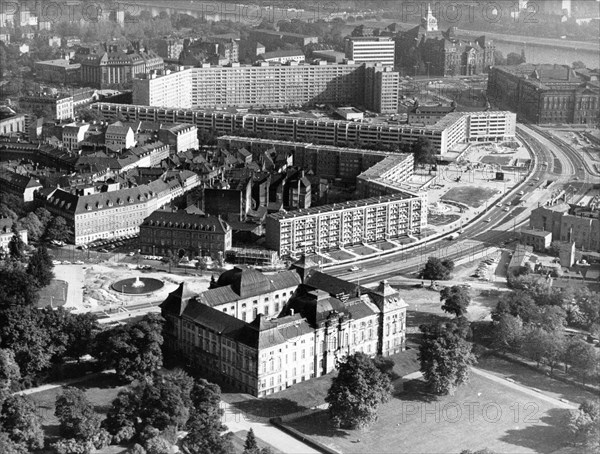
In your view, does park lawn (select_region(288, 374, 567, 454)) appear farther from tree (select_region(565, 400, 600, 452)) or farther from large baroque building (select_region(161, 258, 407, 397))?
large baroque building (select_region(161, 258, 407, 397))

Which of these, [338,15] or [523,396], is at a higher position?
[338,15]

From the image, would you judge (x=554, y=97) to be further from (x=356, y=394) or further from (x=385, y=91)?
(x=356, y=394)

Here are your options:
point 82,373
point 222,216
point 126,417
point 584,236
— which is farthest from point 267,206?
point 126,417

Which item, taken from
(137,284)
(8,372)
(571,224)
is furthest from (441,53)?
(8,372)

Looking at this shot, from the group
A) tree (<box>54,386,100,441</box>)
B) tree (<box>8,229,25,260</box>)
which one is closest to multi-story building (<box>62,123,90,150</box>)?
tree (<box>8,229,25,260</box>)

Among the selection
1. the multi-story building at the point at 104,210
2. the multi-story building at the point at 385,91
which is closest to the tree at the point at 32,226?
the multi-story building at the point at 104,210

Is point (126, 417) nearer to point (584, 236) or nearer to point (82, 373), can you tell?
point (82, 373)
